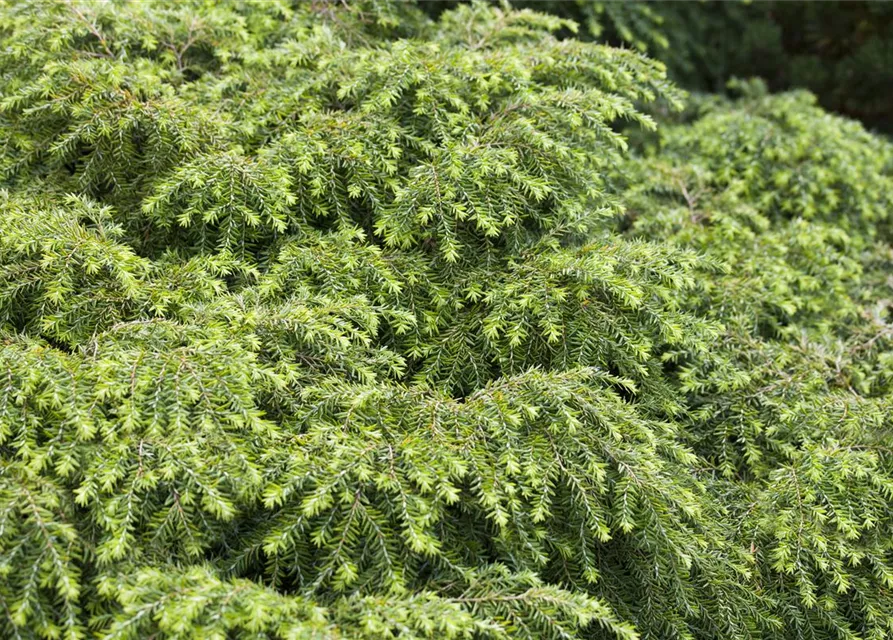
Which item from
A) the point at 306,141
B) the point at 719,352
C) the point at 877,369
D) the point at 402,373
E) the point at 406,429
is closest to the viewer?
the point at 406,429

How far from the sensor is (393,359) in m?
1.62

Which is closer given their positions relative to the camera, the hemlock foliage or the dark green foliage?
the hemlock foliage

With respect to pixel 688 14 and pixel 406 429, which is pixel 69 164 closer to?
pixel 406 429

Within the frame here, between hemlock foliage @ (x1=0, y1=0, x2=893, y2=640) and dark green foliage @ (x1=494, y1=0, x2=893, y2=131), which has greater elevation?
dark green foliage @ (x1=494, y1=0, x2=893, y2=131)

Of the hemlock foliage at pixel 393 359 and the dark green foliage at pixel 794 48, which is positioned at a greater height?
the dark green foliage at pixel 794 48

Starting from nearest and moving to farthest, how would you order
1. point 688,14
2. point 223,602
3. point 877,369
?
point 223,602 < point 877,369 < point 688,14

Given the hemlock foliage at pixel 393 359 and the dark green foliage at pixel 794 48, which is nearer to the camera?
the hemlock foliage at pixel 393 359

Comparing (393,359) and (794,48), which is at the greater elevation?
(794,48)

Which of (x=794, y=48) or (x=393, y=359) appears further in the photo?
(x=794, y=48)

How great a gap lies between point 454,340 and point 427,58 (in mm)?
813

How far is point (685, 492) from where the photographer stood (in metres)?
1.52

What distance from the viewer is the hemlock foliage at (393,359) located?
1.29 meters

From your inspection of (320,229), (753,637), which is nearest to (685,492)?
(753,637)

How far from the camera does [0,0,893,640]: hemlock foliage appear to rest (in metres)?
1.29
